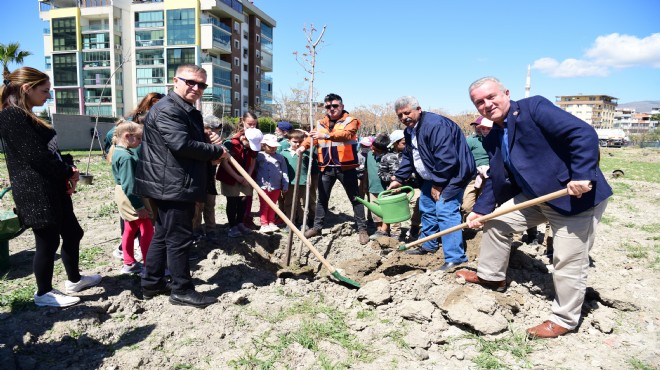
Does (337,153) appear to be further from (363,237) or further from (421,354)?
(421,354)

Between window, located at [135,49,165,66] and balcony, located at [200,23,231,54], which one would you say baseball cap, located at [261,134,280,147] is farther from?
window, located at [135,49,165,66]

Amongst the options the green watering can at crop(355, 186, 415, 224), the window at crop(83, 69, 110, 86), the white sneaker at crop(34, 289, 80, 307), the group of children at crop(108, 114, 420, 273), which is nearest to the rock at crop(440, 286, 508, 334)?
the green watering can at crop(355, 186, 415, 224)

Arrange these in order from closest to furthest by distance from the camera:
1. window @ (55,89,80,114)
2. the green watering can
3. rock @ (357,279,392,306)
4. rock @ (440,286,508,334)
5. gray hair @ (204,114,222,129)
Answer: rock @ (440,286,508,334), rock @ (357,279,392,306), the green watering can, gray hair @ (204,114,222,129), window @ (55,89,80,114)

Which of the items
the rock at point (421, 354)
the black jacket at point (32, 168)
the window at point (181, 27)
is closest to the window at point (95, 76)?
the window at point (181, 27)

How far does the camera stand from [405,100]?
459cm

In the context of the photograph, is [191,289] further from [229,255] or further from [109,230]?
[109,230]

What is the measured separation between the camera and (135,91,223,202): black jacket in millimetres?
3217

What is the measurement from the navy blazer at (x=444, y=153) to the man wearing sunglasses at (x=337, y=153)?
126cm

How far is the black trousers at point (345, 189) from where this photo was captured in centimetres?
575

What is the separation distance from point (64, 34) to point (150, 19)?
432 inches

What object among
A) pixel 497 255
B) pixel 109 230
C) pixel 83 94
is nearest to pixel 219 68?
pixel 83 94

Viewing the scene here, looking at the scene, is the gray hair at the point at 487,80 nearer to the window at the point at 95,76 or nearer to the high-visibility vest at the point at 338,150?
the high-visibility vest at the point at 338,150

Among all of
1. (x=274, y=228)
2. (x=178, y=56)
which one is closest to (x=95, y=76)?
(x=178, y=56)

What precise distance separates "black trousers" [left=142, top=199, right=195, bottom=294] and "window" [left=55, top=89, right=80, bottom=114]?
51.3m
